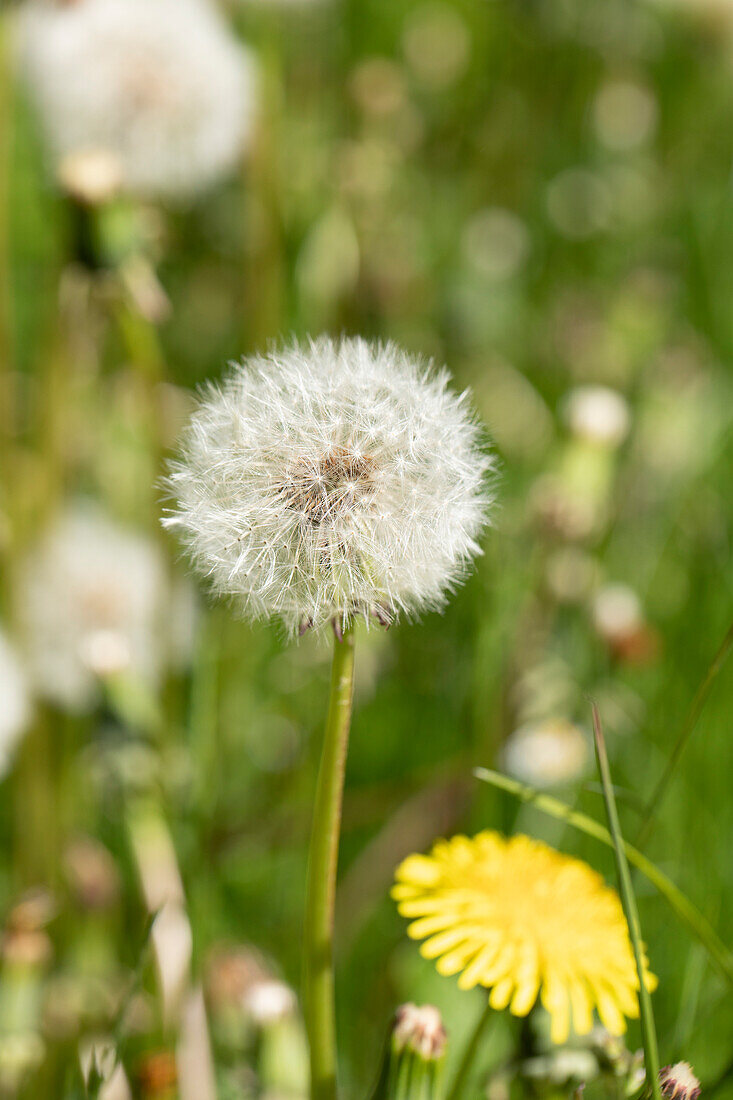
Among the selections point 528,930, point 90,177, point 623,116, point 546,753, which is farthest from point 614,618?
point 623,116

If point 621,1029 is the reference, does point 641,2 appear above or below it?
above

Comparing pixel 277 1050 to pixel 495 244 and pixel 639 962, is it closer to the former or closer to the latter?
pixel 639 962

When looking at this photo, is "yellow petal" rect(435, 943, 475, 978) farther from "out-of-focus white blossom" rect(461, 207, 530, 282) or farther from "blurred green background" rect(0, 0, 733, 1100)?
"out-of-focus white blossom" rect(461, 207, 530, 282)

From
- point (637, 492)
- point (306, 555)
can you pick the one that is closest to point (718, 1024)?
point (306, 555)

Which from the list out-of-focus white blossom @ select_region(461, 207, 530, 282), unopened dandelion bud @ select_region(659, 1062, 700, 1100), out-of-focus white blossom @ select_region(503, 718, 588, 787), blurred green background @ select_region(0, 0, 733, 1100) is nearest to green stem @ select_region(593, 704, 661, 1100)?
unopened dandelion bud @ select_region(659, 1062, 700, 1100)

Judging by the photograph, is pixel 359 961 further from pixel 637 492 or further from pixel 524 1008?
pixel 637 492
